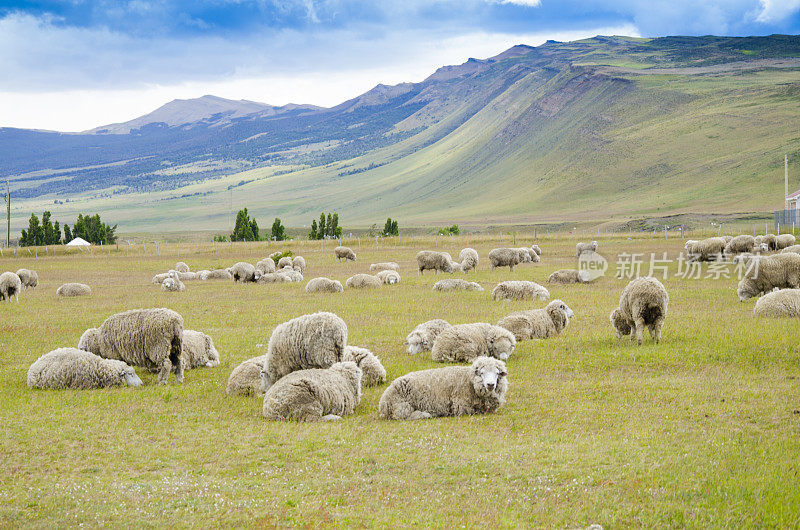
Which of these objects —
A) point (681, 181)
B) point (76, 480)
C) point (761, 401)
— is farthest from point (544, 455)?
point (681, 181)

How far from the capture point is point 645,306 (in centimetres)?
1520

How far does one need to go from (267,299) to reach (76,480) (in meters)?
19.1

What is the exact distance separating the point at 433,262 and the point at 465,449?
27.1 m

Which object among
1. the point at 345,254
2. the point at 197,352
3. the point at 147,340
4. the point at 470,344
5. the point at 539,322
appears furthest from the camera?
the point at 345,254

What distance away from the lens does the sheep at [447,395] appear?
35.6ft

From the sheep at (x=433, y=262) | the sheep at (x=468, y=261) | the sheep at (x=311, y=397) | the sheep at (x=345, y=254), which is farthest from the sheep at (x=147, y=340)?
the sheep at (x=345, y=254)

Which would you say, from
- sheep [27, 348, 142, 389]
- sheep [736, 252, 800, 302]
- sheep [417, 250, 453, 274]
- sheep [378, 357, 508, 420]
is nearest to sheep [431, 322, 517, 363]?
sheep [378, 357, 508, 420]

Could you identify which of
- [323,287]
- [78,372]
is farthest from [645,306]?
[323,287]

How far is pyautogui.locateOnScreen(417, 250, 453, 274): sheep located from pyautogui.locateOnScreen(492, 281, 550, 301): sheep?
39.4 ft

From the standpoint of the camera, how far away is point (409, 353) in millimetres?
15523

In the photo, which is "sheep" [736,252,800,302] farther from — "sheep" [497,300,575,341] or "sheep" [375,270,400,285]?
"sheep" [375,270,400,285]

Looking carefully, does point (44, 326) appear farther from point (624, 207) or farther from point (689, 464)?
point (624, 207)

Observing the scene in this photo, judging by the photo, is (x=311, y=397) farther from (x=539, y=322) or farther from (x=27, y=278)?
(x=27, y=278)

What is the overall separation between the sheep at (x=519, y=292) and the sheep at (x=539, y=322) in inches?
226
